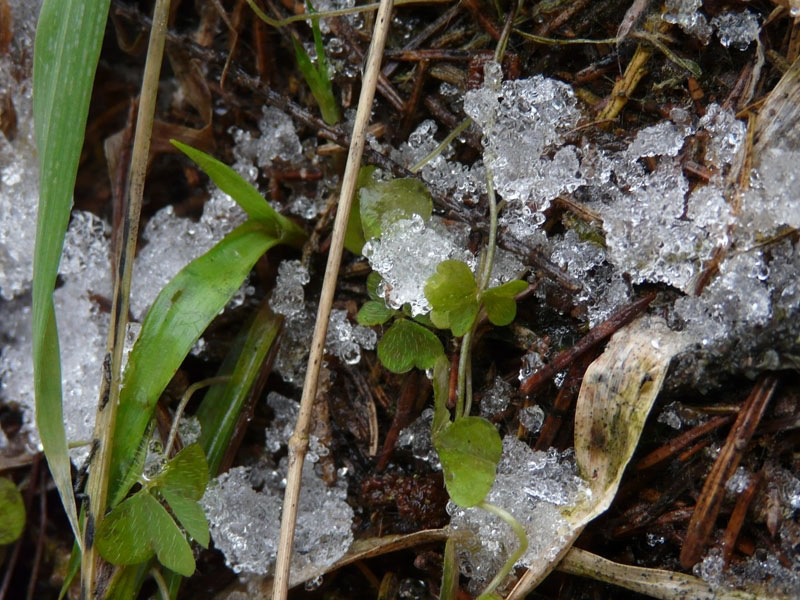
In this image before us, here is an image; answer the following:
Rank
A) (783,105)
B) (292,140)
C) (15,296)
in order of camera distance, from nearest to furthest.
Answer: (783,105)
(292,140)
(15,296)

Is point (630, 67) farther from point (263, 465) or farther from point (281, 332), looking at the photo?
point (263, 465)

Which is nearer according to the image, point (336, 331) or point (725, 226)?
point (725, 226)

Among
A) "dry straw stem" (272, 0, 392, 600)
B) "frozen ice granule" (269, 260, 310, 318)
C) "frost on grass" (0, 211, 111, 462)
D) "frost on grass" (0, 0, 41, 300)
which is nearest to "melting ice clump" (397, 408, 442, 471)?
"dry straw stem" (272, 0, 392, 600)

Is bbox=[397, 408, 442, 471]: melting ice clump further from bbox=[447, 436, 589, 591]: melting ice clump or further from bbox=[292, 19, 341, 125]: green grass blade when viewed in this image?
bbox=[292, 19, 341, 125]: green grass blade

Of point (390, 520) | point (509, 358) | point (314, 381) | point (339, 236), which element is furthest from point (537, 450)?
point (339, 236)

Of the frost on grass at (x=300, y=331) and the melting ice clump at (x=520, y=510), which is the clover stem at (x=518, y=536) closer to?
the melting ice clump at (x=520, y=510)

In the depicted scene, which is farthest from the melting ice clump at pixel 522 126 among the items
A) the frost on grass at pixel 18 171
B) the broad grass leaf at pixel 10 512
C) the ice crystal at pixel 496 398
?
the broad grass leaf at pixel 10 512
